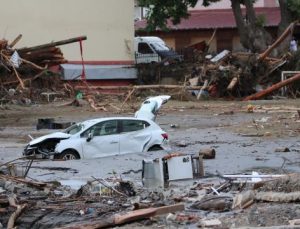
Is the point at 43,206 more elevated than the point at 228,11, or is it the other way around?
the point at 228,11

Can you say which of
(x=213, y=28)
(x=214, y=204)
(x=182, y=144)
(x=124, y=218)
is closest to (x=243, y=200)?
(x=214, y=204)

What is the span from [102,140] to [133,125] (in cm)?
110

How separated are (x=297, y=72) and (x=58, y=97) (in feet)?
45.6

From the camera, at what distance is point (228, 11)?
6269 cm

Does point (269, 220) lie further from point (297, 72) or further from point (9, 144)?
point (297, 72)

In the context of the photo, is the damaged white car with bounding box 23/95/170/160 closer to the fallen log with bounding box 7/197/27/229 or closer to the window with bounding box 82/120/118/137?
the window with bounding box 82/120/118/137

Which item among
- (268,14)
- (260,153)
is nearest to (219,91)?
(268,14)

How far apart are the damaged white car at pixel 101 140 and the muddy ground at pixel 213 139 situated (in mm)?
442

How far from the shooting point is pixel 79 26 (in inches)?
1987

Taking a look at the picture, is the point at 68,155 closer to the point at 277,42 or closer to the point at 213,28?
the point at 277,42

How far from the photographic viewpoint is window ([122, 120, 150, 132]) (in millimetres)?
20641

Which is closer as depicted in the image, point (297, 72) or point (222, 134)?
point (222, 134)

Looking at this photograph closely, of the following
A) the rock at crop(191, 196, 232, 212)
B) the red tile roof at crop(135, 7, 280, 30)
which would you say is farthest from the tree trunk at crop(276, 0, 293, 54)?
the rock at crop(191, 196, 232, 212)

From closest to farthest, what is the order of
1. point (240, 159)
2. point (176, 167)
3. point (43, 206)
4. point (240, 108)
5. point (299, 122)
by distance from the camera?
point (43, 206) → point (176, 167) → point (240, 159) → point (299, 122) → point (240, 108)
